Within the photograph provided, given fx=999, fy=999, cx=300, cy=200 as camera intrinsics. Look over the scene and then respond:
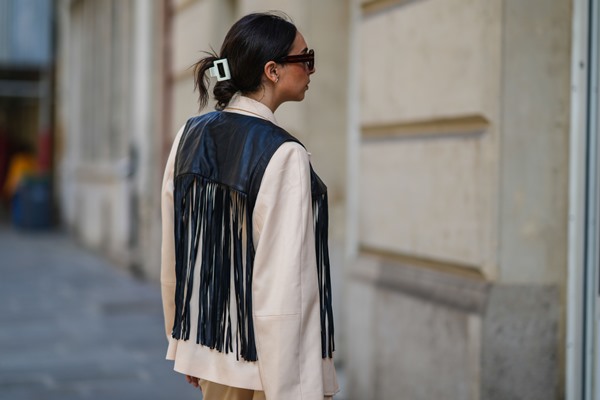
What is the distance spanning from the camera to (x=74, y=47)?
18.9 meters

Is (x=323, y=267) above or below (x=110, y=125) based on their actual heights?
below

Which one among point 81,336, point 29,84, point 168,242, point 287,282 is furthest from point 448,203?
point 29,84

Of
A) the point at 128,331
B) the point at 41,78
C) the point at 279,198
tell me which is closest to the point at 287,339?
the point at 279,198

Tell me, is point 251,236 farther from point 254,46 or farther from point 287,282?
point 254,46

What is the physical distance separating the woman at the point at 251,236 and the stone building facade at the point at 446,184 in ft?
5.71

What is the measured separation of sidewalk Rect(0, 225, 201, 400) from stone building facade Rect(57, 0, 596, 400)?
147cm

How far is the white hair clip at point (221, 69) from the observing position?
2680 millimetres

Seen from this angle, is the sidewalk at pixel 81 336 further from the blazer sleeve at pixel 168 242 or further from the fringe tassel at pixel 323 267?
the fringe tassel at pixel 323 267

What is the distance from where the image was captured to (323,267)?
2695mm

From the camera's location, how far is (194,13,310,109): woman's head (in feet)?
8.58

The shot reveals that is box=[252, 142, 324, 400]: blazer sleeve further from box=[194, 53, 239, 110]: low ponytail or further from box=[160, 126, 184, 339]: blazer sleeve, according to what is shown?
box=[160, 126, 184, 339]: blazer sleeve

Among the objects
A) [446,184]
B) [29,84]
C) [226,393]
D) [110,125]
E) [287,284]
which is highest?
[29,84]

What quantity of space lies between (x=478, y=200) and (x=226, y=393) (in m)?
1.95

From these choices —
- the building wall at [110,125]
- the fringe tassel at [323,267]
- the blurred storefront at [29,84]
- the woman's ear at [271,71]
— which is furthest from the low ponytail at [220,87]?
the blurred storefront at [29,84]
